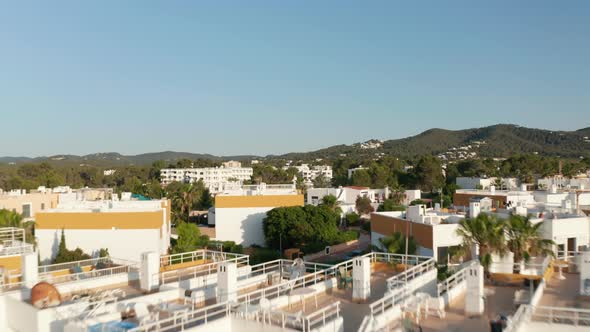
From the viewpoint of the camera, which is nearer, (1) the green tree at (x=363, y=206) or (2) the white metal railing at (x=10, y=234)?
(2) the white metal railing at (x=10, y=234)

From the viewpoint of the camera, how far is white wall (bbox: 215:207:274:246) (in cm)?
4247

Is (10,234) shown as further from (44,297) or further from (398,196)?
Answer: (398,196)

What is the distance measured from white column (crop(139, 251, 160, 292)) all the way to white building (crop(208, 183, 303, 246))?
27421 mm

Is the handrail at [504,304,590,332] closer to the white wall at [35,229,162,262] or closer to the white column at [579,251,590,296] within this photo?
the white column at [579,251,590,296]

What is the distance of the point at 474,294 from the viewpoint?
39.8 feet

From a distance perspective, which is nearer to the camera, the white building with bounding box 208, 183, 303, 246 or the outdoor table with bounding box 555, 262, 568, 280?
the outdoor table with bounding box 555, 262, 568, 280

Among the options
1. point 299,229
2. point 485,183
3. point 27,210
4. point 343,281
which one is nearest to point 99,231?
point 299,229

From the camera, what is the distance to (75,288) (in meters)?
14.2

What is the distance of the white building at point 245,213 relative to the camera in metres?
42.4

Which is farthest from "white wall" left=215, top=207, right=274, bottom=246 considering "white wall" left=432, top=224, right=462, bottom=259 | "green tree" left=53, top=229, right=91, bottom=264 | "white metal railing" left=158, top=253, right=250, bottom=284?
"white metal railing" left=158, top=253, right=250, bottom=284

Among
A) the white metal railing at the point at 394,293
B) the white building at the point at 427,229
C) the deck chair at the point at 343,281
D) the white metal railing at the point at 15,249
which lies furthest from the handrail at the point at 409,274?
the white metal railing at the point at 15,249

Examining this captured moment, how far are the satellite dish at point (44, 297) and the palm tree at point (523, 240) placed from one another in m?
15.2

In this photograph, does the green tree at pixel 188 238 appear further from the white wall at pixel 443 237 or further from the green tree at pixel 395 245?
the white wall at pixel 443 237

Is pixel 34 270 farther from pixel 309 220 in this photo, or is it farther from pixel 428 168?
pixel 428 168
